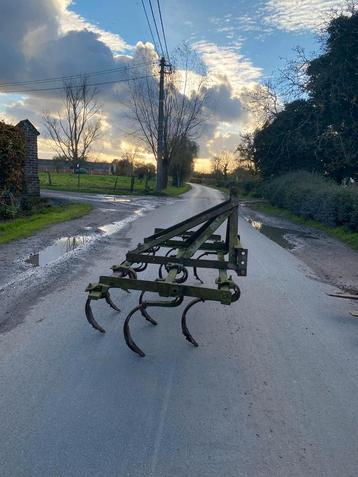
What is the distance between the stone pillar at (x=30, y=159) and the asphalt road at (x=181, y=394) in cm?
1280

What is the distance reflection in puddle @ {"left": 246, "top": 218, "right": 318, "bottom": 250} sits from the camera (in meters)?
12.8

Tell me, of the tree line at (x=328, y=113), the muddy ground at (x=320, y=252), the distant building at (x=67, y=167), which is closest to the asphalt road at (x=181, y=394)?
the muddy ground at (x=320, y=252)

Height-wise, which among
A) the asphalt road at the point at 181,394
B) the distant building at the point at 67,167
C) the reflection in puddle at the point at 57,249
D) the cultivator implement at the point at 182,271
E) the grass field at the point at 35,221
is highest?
the cultivator implement at the point at 182,271

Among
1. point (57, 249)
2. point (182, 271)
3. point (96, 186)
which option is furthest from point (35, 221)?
point (96, 186)

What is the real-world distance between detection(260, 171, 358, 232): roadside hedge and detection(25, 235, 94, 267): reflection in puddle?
870 cm

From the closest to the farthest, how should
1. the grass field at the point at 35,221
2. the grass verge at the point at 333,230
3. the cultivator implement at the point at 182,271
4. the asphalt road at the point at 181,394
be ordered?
the asphalt road at the point at 181,394, the cultivator implement at the point at 182,271, the grass field at the point at 35,221, the grass verge at the point at 333,230

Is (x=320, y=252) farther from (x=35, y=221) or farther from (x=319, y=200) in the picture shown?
(x=35, y=221)

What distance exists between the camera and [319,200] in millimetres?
18266

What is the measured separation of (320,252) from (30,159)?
12161 mm

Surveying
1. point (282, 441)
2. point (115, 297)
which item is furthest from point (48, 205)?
point (282, 441)

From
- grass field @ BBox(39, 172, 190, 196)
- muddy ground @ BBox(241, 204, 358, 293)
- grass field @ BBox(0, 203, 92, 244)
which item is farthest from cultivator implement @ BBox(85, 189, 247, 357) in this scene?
grass field @ BBox(39, 172, 190, 196)

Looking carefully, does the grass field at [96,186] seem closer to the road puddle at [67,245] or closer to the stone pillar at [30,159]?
the stone pillar at [30,159]

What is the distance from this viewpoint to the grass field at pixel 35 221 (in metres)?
11.2

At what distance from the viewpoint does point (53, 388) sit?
11.6 ft
